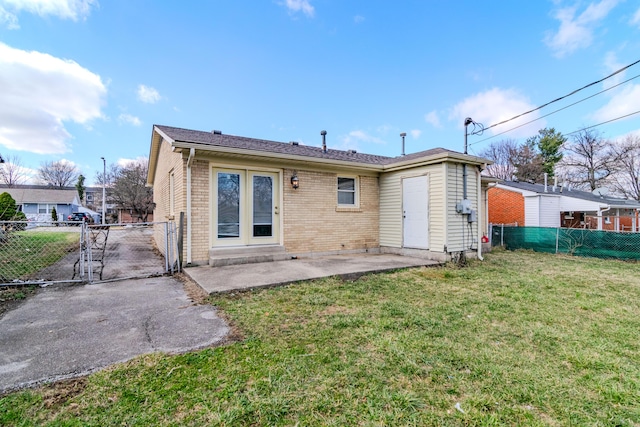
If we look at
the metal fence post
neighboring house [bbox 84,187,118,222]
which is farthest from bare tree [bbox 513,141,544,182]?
neighboring house [bbox 84,187,118,222]

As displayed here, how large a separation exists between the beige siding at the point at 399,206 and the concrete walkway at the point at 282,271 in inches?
34.9

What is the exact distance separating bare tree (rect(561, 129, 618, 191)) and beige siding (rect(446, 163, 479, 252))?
2748cm

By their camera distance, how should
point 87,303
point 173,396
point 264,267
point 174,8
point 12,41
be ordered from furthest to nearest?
1. point 12,41
2. point 174,8
3. point 264,267
4. point 87,303
5. point 173,396

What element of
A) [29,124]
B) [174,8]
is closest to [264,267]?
[174,8]

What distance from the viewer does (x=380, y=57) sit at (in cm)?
1272

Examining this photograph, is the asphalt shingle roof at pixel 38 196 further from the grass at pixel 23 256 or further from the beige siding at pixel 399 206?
the beige siding at pixel 399 206

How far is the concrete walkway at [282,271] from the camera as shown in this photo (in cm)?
496

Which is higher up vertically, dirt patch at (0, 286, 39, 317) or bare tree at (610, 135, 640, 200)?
bare tree at (610, 135, 640, 200)

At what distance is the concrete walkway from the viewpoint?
4957 mm

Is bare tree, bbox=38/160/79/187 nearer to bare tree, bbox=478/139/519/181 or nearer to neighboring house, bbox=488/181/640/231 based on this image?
neighboring house, bbox=488/181/640/231

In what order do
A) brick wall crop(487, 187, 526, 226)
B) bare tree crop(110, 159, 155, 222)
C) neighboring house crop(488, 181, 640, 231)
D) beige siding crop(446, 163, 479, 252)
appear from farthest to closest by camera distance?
bare tree crop(110, 159, 155, 222) < brick wall crop(487, 187, 526, 226) < neighboring house crop(488, 181, 640, 231) < beige siding crop(446, 163, 479, 252)

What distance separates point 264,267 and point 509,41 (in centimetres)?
1310

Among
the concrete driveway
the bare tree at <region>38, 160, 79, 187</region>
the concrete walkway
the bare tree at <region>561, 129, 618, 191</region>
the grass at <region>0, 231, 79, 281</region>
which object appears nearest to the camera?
the concrete driveway

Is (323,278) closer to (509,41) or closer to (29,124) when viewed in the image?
(509,41)
